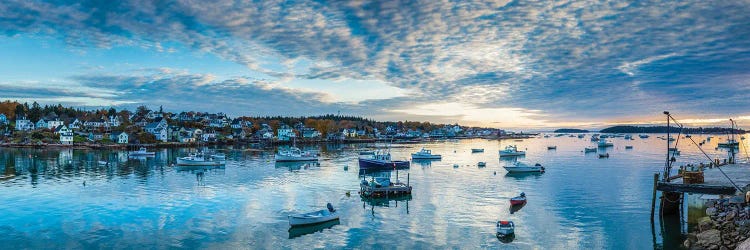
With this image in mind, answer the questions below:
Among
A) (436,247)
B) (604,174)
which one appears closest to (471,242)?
(436,247)

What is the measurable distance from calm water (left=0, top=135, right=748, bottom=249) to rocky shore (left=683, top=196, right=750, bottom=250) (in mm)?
1651

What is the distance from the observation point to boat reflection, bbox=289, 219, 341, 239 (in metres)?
26.2

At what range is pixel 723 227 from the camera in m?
22.5

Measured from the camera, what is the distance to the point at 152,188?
45.0 metres

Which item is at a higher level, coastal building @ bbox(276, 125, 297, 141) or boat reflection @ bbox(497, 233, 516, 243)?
coastal building @ bbox(276, 125, 297, 141)

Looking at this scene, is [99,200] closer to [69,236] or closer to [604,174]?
[69,236]

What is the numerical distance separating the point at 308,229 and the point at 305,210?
6.27 meters

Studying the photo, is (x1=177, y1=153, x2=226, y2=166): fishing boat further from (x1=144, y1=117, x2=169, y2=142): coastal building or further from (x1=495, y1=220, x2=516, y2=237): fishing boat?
(x1=144, y1=117, x2=169, y2=142): coastal building

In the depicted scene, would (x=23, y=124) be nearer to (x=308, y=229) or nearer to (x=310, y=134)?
(x=310, y=134)

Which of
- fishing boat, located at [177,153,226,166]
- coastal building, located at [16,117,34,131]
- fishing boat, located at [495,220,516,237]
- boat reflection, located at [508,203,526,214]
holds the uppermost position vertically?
coastal building, located at [16,117,34,131]

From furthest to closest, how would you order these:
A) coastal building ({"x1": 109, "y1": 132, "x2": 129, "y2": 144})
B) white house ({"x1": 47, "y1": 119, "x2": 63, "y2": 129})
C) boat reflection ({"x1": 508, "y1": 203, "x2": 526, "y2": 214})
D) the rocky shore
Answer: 1. white house ({"x1": 47, "y1": 119, "x2": 63, "y2": 129})
2. coastal building ({"x1": 109, "y1": 132, "x2": 129, "y2": 144})
3. boat reflection ({"x1": 508, "y1": 203, "x2": 526, "y2": 214})
4. the rocky shore

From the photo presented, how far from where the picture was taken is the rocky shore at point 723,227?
20312 mm

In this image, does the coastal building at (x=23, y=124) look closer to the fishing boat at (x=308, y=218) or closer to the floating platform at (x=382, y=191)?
the floating platform at (x=382, y=191)

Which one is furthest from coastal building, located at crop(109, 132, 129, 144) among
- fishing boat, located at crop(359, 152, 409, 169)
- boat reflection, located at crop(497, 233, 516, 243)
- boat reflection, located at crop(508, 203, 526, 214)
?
boat reflection, located at crop(497, 233, 516, 243)
